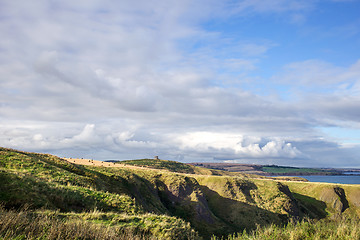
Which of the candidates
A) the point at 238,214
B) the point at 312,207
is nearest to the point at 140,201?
the point at 238,214

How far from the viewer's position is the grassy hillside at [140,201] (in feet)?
50.0

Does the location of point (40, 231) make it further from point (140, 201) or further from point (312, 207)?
point (312, 207)

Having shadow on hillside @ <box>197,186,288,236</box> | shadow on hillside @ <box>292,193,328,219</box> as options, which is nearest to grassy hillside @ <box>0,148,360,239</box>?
shadow on hillside @ <box>292,193,328,219</box>

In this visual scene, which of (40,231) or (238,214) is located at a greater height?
(40,231)

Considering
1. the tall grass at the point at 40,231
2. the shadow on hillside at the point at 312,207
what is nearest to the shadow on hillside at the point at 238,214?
the shadow on hillside at the point at 312,207

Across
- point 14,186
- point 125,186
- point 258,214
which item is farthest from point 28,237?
point 258,214

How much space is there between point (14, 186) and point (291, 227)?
23266 mm

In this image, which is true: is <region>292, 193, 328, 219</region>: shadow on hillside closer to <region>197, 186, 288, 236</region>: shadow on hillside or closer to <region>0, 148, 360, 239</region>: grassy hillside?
<region>0, 148, 360, 239</region>: grassy hillside

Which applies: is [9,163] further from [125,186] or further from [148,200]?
[148,200]

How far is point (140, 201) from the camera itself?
4609 cm

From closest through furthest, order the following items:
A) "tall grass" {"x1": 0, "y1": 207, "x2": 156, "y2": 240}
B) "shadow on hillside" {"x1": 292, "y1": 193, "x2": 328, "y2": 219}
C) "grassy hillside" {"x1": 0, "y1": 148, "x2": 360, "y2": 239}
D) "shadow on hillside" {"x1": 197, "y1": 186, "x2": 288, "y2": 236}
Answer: "tall grass" {"x1": 0, "y1": 207, "x2": 156, "y2": 240}
"grassy hillside" {"x1": 0, "y1": 148, "x2": 360, "y2": 239}
"shadow on hillside" {"x1": 197, "y1": 186, "x2": 288, "y2": 236}
"shadow on hillside" {"x1": 292, "y1": 193, "x2": 328, "y2": 219}

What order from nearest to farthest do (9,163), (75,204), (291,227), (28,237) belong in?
(28,237), (291,227), (75,204), (9,163)

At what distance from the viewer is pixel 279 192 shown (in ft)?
289

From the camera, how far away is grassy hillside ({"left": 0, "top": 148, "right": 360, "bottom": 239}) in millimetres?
15251
